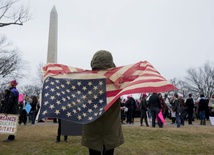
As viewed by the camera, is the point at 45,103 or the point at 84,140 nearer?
the point at 84,140

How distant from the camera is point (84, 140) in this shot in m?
3.33

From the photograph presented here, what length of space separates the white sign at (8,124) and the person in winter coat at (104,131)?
18.0 ft

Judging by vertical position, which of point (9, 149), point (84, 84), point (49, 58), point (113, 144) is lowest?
point (9, 149)

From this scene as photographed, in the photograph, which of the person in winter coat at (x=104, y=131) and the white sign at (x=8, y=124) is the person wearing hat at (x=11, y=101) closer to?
the white sign at (x=8, y=124)

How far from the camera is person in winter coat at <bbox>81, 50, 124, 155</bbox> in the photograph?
10.6 feet

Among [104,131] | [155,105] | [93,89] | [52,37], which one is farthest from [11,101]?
[52,37]

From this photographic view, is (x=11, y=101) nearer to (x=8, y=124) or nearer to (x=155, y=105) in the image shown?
(x=8, y=124)

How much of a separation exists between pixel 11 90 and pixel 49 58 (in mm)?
19315

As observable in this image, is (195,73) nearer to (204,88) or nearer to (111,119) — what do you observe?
(204,88)

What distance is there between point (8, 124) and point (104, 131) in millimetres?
5825

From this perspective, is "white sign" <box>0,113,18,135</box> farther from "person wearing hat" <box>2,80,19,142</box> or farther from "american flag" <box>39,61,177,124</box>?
"american flag" <box>39,61,177,124</box>

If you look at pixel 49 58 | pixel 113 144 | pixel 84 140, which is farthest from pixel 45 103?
pixel 49 58

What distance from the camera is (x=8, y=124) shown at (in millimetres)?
8172

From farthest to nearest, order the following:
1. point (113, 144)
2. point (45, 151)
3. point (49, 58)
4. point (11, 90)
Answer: point (49, 58) < point (11, 90) < point (45, 151) < point (113, 144)
